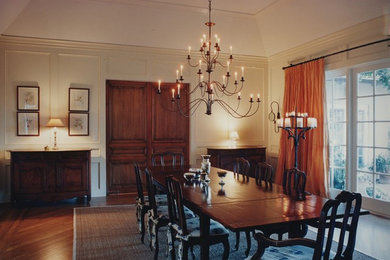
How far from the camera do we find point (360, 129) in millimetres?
4820

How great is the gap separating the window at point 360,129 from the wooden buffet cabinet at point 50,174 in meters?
4.06

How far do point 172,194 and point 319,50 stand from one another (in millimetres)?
4097

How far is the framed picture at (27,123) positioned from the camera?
17.8ft

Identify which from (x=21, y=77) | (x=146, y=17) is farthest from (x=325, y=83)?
(x=21, y=77)

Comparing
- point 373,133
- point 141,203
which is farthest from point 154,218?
point 373,133

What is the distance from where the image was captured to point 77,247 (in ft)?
11.0

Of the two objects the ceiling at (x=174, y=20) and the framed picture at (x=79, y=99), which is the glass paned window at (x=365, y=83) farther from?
the framed picture at (x=79, y=99)

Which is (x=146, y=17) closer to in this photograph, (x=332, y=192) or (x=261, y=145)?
(x=261, y=145)

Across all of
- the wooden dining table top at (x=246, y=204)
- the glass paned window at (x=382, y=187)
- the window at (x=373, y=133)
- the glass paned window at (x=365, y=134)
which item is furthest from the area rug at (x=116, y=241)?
the glass paned window at (x=365, y=134)

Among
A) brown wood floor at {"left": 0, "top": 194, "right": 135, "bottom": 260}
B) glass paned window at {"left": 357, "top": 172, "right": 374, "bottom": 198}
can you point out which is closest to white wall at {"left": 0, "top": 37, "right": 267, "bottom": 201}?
brown wood floor at {"left": 0, "top": 194, "right": 135, "bottom": 260}

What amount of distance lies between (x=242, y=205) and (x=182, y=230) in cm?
51

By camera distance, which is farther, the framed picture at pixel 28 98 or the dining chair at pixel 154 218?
the framed picture at pixel 28 98

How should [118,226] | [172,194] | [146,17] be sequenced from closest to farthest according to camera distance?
[172,194]
[118,226]
[146,17]

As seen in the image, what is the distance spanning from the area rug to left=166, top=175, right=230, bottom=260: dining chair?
49 centimetres
